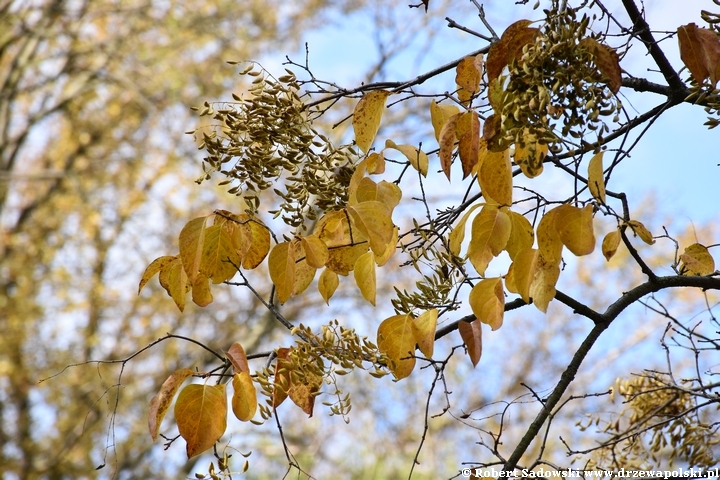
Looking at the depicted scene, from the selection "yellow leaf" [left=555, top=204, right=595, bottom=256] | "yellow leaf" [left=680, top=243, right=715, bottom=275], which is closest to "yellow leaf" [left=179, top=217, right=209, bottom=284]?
"yellow leaf" [left=555, top=204, right=595, bottom=256]

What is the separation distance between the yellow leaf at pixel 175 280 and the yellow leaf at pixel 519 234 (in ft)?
1.76

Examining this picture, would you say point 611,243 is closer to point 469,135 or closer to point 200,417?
point 469,135

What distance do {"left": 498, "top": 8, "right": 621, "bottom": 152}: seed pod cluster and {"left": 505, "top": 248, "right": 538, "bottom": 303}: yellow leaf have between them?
0.15 m

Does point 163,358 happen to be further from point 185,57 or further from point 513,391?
point 513,391

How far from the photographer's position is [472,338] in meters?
1.07

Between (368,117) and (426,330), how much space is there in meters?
0.35

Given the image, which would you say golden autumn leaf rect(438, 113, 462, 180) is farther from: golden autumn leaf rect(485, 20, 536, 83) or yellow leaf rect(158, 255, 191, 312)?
yellow leaf rect(158, 255, 191, 312)

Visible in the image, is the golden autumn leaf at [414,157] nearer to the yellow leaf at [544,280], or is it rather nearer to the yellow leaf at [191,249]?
the yellow leaf at [544,280]

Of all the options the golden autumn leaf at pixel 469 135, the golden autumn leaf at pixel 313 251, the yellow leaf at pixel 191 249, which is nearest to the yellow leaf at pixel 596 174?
the golden autumn leaf at pixel 469 135

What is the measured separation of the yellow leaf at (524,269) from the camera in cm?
94

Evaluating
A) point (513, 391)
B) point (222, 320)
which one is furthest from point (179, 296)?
point (513, 391)

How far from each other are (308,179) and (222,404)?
384 millimetres

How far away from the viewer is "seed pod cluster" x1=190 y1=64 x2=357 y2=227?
107 cm

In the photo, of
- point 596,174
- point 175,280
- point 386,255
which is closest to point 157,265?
point 175,280
